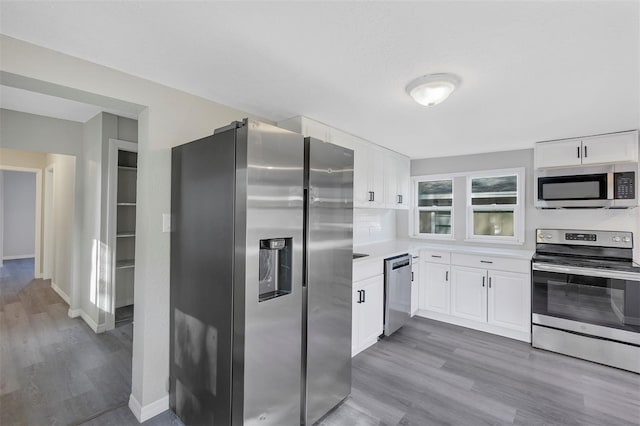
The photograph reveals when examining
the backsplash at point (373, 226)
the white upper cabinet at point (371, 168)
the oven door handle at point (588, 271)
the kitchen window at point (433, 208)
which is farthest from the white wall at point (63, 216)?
the oven door handle at point (588, 271)

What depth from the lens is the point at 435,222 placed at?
4.56 metres

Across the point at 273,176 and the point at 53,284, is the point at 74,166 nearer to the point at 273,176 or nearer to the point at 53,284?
the point at 53,284

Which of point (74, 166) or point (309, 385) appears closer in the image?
point (309, 385)

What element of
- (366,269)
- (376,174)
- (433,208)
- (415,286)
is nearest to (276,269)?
(366,269)

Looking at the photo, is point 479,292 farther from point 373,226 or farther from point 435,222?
point 373,226

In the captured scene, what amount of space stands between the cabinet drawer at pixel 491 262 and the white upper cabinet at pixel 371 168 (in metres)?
1.11

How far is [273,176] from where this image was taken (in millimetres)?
1673

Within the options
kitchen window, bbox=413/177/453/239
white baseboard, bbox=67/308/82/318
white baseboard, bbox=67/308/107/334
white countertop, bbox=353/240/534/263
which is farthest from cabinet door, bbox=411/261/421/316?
white baseboard, bbox=67/308/82/318

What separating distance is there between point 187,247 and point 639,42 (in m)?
2.79

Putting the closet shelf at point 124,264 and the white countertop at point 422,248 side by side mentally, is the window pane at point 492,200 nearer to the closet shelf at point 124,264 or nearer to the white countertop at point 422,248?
the white countertop at point 422,248

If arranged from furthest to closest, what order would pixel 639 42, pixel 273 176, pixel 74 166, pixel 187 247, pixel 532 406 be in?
pixel 74 166 → pixel 532 406 → pixel 187 247 → pixel 273 176 → pixel 639 42

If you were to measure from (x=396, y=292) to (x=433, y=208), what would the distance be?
71.2 inches

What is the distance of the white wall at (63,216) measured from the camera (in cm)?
390

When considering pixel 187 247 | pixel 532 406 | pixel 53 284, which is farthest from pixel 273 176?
pixel 53 284
